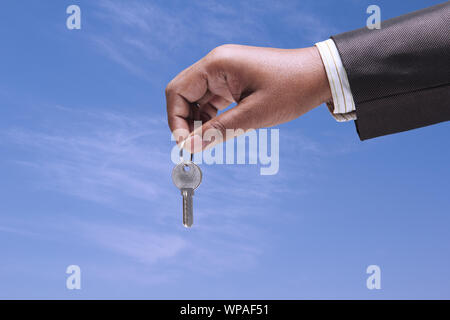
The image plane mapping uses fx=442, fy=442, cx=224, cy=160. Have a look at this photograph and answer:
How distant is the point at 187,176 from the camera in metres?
2.03

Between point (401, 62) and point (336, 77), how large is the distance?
0.83 feet

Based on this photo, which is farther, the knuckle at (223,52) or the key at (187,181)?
the key at (187,181)

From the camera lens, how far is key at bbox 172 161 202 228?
6.63 ft

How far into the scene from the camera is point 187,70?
1.91 m

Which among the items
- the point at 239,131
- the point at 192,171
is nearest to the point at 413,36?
the point at 239,131

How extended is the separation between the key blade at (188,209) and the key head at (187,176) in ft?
0.10

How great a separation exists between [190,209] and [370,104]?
909 mm

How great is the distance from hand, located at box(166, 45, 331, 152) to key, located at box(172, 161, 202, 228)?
0.60ft

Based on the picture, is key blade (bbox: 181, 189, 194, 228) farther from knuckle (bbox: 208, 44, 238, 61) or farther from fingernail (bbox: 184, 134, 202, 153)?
knuckle (bbox: 208, 44, 238, 61)

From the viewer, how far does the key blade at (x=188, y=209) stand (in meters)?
2.02

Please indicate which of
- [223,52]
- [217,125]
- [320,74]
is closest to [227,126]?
[217,125]

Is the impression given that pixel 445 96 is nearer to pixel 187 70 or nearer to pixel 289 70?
pixel 289 70

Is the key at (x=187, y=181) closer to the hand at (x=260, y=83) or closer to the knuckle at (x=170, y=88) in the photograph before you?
the hand at (x=260, y=83)

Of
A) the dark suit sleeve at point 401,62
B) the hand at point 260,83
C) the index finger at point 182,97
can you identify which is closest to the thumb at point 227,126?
the hand at point 260,83
